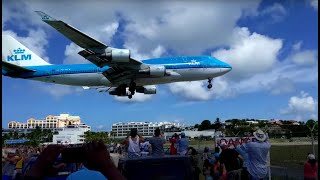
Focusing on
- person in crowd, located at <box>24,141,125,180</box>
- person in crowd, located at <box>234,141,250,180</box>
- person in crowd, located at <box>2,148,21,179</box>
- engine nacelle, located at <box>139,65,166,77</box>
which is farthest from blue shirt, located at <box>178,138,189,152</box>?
engine nacelle, located at <box>139,65,166,77</box>

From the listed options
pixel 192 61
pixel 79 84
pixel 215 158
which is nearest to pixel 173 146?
pixel 215 158

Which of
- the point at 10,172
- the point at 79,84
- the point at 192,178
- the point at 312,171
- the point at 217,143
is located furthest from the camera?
the point at 79,84

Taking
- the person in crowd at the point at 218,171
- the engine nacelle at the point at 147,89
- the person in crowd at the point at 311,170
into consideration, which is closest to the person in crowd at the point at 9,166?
the person in crowd at the point at 218,171

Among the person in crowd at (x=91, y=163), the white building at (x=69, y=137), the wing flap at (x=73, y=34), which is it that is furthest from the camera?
the white building at (x=69, y=137)

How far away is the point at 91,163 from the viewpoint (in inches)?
102

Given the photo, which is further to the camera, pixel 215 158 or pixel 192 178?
pixel 215 158

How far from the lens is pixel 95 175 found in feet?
8.76

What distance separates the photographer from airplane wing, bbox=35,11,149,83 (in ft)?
92.1

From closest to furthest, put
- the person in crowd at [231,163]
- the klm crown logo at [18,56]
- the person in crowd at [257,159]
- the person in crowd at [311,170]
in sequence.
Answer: the person in crowd at [231,163], the person in crowd at [257,159], the person in crowd at [311,170], the klm crown logo at [18,56]

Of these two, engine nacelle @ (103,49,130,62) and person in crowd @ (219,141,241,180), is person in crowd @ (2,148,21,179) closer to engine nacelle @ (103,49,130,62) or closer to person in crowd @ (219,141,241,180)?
person in crowd @ (219,141,241,180)

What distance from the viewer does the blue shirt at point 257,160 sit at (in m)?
9.33

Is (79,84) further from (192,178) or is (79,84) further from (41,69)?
(192,178)

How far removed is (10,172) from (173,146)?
4.71 m

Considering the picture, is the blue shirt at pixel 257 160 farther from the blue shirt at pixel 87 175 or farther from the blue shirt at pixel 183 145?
the blue shirt at pixel 87 175
